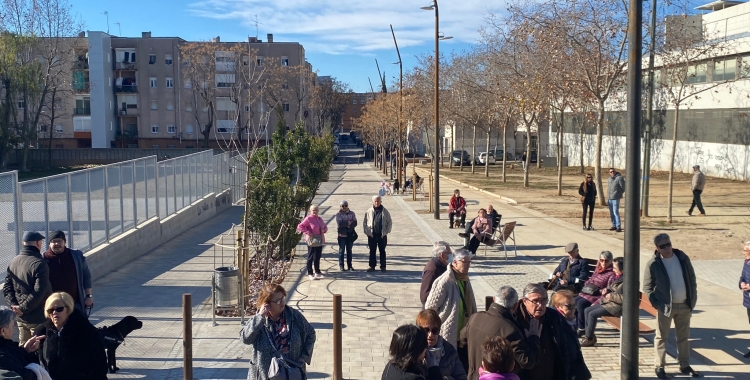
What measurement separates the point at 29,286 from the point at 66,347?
2155 millimetres

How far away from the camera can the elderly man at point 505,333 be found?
5020mm

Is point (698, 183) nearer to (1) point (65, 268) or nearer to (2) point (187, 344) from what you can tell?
(2) point (187, 344)

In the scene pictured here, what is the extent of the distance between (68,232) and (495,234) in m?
8.98

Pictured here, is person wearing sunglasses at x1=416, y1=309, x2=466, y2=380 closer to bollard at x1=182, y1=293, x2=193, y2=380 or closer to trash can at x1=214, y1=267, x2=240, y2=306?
A: bollard at x1=182, y1=293, x2=193, y2=380

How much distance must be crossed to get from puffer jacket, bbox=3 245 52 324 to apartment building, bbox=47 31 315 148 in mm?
63269

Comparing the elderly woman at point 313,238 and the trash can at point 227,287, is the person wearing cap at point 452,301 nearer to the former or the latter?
the trash can at point 227,287

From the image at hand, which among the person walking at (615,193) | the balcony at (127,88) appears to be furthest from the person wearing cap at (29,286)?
the balcony at (127,88)

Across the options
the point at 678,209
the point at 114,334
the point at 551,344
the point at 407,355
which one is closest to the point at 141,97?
the point at 678,209

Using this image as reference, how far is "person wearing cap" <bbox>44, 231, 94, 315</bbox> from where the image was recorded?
750 centimetres

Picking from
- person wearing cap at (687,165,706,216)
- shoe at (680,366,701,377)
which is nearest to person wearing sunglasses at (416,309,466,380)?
shoe at (680,366,701,377)

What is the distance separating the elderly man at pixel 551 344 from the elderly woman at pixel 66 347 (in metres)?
3.30

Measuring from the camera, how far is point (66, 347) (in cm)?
535

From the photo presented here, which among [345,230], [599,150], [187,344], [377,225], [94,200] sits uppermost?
[599,150]

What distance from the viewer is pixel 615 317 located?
29.0 ft
